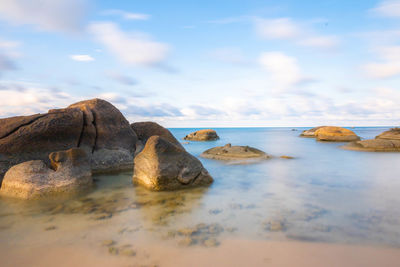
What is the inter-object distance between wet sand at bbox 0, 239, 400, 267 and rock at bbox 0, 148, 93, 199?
2613 mm

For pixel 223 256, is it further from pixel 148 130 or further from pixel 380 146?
pixel 380 146

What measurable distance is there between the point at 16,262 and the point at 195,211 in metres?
2.99

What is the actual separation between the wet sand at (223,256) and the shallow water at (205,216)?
0.36 ft

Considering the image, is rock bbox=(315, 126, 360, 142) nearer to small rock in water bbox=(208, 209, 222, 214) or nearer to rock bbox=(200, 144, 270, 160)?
rock bbox=(200, 144, 270, 160)

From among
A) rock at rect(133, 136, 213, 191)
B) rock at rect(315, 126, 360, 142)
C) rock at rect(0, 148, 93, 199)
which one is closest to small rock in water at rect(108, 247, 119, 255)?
rock at rect(133, 136, 213, 191)

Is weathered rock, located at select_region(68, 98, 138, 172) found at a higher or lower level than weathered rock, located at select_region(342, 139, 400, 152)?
higher

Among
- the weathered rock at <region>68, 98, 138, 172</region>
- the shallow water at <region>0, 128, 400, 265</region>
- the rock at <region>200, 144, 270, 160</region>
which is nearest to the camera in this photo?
the shallow water at <region>0, 128, 400, 265</region>

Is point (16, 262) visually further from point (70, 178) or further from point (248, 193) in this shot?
point (248, 193)

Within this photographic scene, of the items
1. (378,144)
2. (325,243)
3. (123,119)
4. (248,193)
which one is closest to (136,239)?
(325,243)

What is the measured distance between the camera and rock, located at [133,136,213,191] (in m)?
6.66

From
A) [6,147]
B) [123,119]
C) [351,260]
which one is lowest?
[351,260]

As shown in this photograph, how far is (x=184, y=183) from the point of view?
6.89 meters

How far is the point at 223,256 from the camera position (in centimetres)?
337

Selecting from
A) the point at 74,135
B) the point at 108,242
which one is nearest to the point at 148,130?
the point at 74,135
